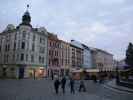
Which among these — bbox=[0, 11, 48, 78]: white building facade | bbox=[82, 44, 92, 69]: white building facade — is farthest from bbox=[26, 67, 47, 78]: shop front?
bbox=[82, 44, 92, 69]: white building facade

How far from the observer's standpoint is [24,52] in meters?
52.7

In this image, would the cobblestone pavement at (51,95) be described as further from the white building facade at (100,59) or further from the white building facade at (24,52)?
the white building facade at (100,59)

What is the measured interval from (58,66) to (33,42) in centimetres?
1526

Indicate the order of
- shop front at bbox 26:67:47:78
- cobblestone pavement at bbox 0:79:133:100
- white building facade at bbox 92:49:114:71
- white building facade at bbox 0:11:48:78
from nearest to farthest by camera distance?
1. cobblestone pavement at bbox 0:79:133:100
2. white building facade at bbox 0:11:48:78
3. shop front at bbox 26:67:47:78
4. white building facade at bbox 92:49:114:71

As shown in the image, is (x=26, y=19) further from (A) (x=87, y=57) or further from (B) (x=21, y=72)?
(A) (x=87, y=57)

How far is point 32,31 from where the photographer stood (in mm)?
55938

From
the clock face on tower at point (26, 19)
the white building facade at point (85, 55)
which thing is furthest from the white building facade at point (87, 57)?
the clock face on tower at point (26, 19)

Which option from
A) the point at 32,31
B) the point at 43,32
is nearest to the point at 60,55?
the point at 43,32

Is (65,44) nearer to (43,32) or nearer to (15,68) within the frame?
(43,32)

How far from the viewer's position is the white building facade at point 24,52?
5256cm

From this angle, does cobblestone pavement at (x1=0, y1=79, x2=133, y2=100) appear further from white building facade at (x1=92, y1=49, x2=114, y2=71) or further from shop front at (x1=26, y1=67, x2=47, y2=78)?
white building facade at (x1=92, y1=49, x2=114, y2=71)

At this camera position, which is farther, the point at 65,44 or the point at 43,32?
the point at 65,44

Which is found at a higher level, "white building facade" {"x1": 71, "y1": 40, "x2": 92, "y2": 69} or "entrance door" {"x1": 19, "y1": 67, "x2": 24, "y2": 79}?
"white building facade" {"x1": 71, "y1": 40, "x2": 92, "y2": 69}

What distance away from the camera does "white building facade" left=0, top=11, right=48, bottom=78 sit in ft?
172
